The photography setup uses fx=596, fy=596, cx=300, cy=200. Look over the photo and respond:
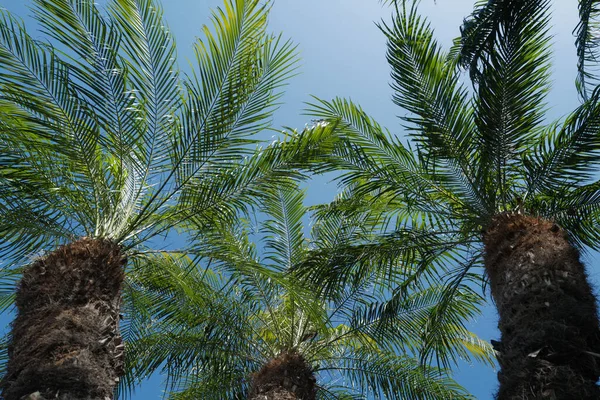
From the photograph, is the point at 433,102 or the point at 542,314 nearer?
the point at 542,314

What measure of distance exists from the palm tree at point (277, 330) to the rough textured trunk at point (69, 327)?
1.59m

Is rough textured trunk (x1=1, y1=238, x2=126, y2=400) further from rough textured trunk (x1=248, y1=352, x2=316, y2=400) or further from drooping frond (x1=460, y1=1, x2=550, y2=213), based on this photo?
drooping frond (x1=460, y1=1, x2=550, y2=213)

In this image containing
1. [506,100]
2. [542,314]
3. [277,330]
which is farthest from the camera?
[277,330]

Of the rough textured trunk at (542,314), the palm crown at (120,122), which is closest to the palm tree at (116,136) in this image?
the palm crown at (120,122)

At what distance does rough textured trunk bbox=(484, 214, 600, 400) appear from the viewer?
462 cm

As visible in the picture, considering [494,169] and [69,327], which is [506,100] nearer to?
[494,169]

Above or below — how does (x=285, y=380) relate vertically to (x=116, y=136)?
below

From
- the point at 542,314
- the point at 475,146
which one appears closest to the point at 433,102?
the point at 475,146

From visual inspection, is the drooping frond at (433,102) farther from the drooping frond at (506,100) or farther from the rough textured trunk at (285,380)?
the rough textured trunk at (285,380)

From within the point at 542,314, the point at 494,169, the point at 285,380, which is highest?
the point at 494,169

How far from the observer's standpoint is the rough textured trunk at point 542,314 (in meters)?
4.62

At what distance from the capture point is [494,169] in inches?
279

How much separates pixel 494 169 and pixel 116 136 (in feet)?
14.6

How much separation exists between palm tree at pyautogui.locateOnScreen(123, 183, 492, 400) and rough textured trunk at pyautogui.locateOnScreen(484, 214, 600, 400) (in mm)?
2356
